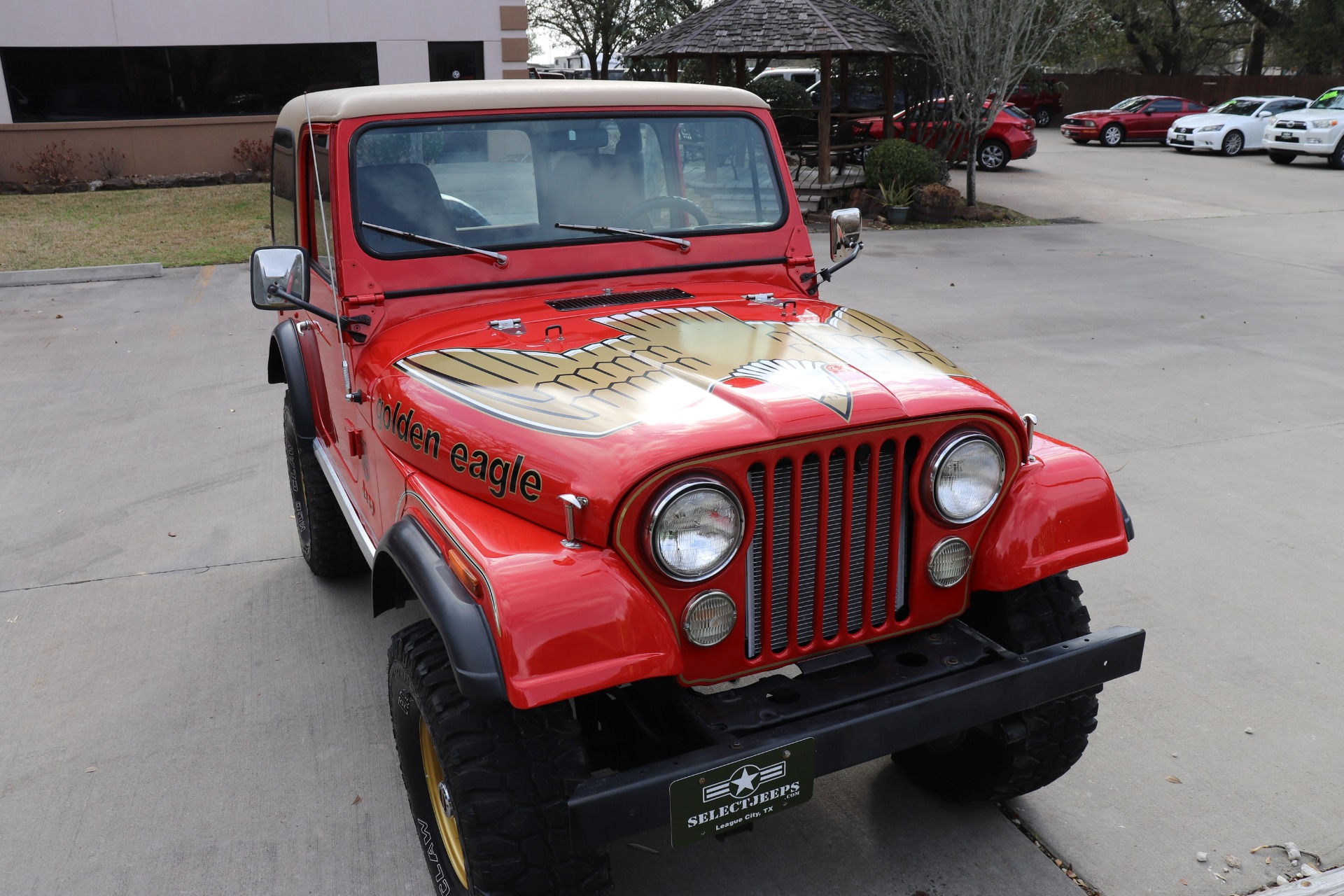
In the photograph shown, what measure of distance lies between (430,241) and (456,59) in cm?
1656

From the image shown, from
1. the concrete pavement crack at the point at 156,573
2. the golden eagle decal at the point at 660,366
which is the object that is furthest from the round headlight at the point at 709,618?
the concrete pavement crack at the point at 156,573

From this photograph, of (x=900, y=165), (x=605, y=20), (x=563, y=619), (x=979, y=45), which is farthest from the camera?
(x=605, y=20)

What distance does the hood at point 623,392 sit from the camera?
232 cm

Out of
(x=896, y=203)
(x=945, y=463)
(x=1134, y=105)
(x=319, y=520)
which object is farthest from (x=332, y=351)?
(x=1134, y=105)

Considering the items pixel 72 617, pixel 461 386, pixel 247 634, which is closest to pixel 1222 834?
pixel 461 386

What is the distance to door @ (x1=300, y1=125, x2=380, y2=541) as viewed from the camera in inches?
131

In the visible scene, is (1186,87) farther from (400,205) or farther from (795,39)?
(400,205)

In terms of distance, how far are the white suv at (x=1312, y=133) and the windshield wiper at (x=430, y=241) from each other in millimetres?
24026

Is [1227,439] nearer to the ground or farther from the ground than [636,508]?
nearer to the ground

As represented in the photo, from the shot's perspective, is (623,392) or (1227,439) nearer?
(623,392)

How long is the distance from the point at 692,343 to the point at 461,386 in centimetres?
64

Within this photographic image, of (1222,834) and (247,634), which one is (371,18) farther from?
(1222,834)

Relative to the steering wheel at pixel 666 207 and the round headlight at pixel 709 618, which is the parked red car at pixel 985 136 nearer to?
the steering wheel at pixel 666 207

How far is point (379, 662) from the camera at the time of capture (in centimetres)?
392
